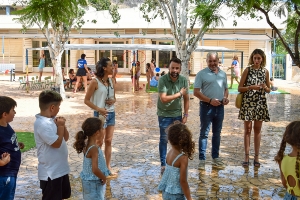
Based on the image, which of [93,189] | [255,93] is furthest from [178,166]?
[255,93]

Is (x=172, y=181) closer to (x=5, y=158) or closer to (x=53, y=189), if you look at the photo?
(x=53, y=189)

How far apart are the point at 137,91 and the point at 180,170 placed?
60.4ft

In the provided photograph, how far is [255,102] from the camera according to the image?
734 centimetres

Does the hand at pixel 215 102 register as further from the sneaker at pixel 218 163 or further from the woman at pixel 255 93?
the sneaker at pixel 218 163

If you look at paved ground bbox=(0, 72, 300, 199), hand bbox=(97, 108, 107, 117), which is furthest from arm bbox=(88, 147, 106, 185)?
hand bbox=(97, 108, 107, 117)

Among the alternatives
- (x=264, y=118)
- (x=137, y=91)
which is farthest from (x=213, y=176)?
(x=137, y=91)

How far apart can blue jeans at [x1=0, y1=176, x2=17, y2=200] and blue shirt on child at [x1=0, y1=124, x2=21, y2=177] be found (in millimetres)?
44

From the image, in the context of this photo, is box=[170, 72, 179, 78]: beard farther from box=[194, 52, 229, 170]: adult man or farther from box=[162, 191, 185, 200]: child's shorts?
box=[162, 191, 185, 200]: child's shorts

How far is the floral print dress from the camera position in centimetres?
727

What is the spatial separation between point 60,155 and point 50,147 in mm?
131

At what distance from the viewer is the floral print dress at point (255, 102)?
23.8 feet

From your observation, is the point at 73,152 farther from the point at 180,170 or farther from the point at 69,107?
the point at 69,107

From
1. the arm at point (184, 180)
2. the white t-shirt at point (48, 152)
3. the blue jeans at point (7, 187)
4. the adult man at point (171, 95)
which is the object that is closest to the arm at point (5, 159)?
the blue jeans at point (7, 187)

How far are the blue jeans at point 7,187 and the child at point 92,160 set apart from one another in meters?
0.71
